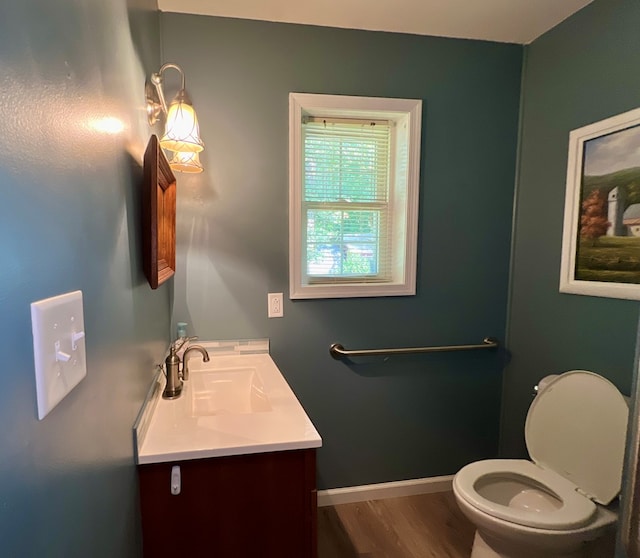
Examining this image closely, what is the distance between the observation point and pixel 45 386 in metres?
0.47

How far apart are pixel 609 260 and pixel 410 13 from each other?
142 centimetres

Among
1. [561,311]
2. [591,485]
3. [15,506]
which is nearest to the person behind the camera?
[15,506]

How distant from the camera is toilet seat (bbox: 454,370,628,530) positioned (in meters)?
1.40

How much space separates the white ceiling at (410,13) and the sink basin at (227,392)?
163cm

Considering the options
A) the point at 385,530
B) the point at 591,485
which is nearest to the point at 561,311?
the point at 591,485

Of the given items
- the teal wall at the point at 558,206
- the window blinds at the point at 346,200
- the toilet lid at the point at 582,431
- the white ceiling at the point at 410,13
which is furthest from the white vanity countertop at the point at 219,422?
the white ceiling at the point at 410,13

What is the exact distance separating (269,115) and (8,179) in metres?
1.64

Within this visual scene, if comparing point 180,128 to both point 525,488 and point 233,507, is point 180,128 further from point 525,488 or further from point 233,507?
point 525,488

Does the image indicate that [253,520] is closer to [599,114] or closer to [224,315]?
[224,315]

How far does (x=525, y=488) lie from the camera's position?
166cm

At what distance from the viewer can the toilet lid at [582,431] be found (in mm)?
1434

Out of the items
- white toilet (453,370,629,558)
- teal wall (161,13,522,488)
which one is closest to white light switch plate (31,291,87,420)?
teal wall (161,13,522,488)

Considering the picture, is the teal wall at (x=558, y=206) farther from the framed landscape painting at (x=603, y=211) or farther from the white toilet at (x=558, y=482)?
the white toilet at (x=558, y=482)

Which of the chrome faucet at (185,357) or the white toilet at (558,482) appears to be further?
the chrome faucet at (185,357)
